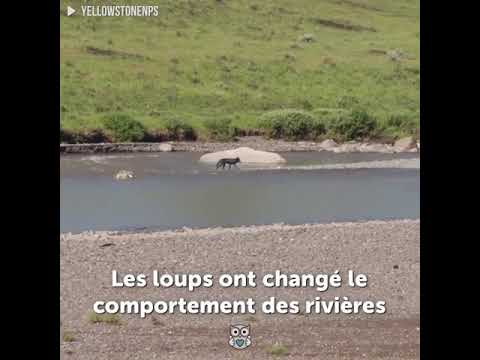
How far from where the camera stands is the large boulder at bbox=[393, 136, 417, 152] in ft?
149

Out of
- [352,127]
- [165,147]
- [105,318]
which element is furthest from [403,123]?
[105,318]

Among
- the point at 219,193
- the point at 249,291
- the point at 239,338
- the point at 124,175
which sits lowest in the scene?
the point at 239,338

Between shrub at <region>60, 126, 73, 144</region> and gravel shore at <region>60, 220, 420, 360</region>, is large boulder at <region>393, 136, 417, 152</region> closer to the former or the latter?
shrub at <region>60, 126, 73, 144</region>

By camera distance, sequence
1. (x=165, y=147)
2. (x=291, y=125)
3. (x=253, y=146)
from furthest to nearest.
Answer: (x=291, y=125)
(x=253, y=146)
(x=165, y=147)

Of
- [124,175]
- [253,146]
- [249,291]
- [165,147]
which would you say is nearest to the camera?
[249,291]

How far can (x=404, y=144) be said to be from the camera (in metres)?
46.1

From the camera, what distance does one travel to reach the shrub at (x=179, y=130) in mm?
45812

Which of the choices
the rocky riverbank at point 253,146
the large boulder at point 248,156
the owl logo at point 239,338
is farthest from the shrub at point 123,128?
the owl logo at point 239,338

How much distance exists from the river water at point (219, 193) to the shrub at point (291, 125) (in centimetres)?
522

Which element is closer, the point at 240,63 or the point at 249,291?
the point at 249,291

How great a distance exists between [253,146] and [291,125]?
2.88 metres

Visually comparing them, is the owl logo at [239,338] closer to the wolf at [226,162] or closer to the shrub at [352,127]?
the wolf at [226,162]

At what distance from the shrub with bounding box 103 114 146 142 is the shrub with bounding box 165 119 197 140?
1.39 metres

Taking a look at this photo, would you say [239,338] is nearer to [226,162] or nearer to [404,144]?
[226,162]
